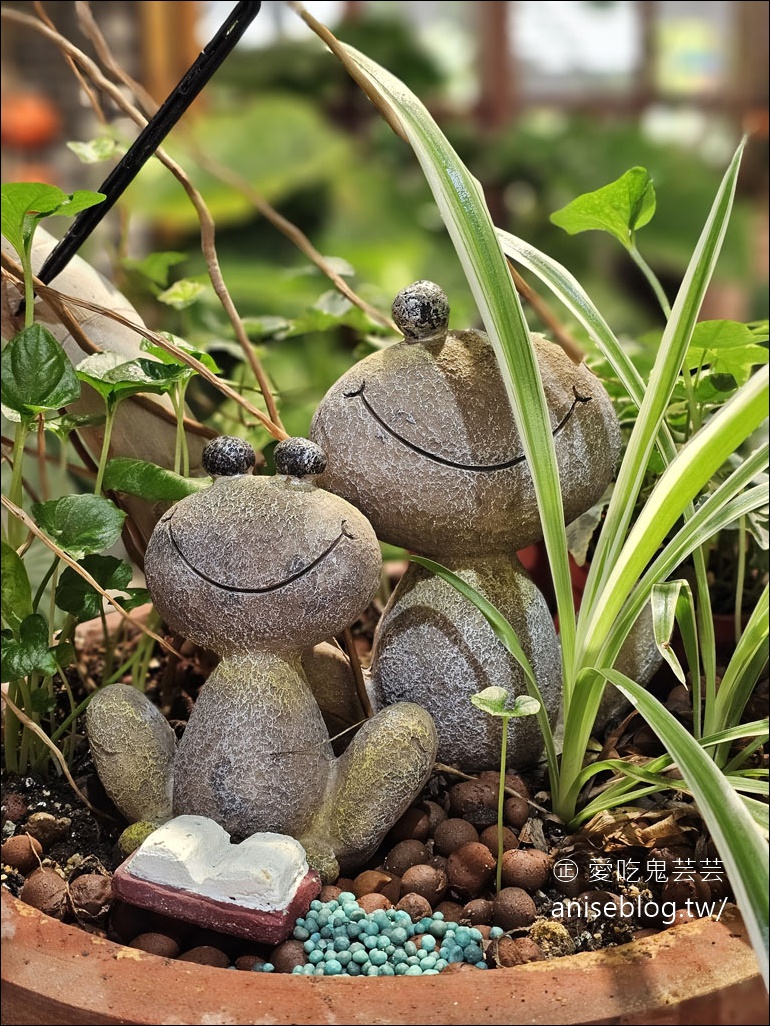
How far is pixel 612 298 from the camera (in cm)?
293

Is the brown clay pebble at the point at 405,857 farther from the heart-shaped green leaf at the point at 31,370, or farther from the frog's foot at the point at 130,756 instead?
the heart-shaped green leaf at the point at 31,370

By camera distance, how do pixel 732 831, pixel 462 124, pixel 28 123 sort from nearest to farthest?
pixel 732 831
pixel 28 123
pixel 462 124

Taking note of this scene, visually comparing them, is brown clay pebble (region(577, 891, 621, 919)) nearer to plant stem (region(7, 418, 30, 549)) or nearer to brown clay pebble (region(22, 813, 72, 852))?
brown clay pebble (region(22, 813, 72, 852))

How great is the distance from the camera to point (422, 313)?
73 cm

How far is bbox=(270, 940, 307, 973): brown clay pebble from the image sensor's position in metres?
0.62

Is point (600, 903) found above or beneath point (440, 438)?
beneath

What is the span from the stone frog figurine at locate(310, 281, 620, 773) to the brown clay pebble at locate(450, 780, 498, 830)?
0.03m

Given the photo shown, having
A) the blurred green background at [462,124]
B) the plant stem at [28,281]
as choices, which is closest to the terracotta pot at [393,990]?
the plant stem at [28,281]

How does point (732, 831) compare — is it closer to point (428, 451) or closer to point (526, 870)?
point (526, 870)

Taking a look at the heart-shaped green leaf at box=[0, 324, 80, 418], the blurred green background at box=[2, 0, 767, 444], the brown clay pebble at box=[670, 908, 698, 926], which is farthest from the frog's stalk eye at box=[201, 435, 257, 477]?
the blurred green background at box=[2, 0, 767, 444]

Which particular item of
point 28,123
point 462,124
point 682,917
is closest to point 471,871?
point 682,917

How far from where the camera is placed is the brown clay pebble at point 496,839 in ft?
2.35

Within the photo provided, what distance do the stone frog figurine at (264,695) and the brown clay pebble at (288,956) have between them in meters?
0.07

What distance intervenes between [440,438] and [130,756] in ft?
0.98
